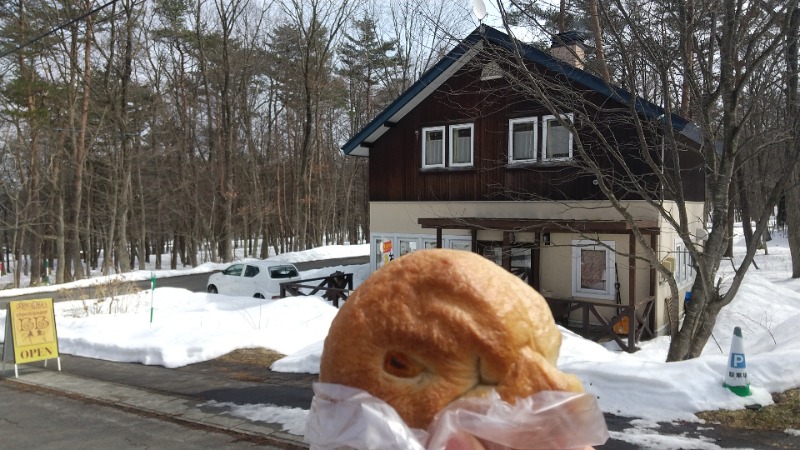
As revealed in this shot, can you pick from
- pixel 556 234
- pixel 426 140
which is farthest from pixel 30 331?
pixel 556 234

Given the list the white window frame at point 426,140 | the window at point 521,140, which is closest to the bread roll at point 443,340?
the window at point 521,140

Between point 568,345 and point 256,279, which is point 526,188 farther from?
point 256,279

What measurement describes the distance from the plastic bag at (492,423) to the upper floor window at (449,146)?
531 inches

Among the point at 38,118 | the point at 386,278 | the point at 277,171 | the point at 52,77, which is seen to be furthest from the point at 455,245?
the point at 277,171

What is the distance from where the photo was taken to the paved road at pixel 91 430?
18.8ft

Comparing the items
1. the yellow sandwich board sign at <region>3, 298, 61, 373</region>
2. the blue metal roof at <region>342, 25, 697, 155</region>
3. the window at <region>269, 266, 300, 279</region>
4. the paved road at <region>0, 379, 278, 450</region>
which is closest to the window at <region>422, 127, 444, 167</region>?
the blue metal roof at <region>342, 25, 697, 155</region>

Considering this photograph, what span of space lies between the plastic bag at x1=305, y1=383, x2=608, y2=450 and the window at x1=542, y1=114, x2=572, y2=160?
473 inches

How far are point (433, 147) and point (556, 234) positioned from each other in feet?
15.1

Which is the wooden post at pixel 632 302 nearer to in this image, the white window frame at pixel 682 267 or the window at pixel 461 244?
the white window frame at pixel 682 267

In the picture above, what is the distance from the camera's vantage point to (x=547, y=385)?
142cm

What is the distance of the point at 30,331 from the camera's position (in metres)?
8.80

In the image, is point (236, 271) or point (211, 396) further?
point (236, 271)

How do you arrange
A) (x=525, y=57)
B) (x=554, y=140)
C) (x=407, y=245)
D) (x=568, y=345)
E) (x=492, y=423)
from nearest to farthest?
(x=492, y=423)
(x=568, y=345)
(x=525, y=57)
(x=554, y=140)
(x=407, y=245)

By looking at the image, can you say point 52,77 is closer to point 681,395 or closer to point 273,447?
point 273,447
